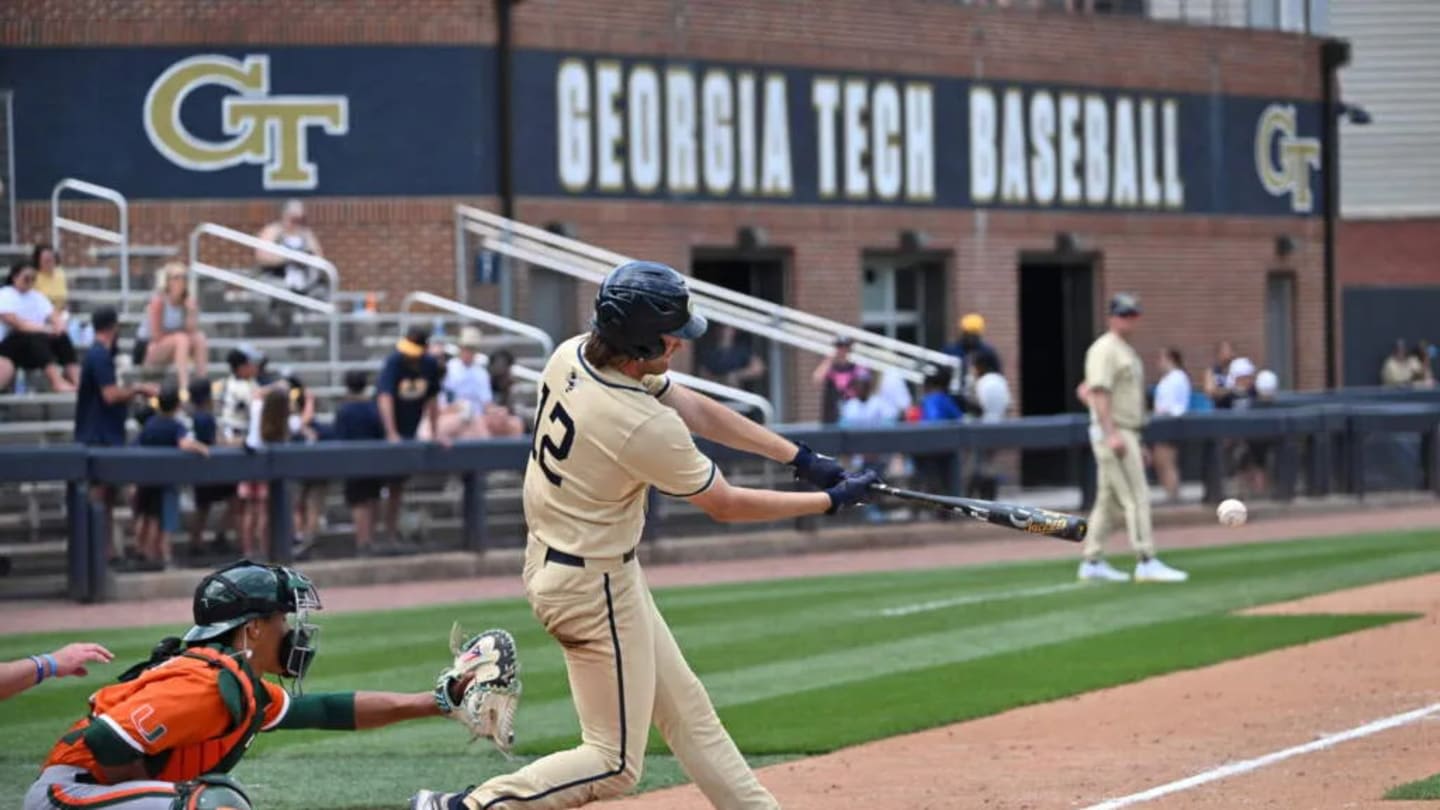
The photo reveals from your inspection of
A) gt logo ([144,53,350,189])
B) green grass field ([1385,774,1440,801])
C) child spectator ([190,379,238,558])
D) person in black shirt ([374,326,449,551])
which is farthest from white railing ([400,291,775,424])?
green grass field ([1385,774,1440,801])

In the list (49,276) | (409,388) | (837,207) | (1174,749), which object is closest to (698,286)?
(837,207)

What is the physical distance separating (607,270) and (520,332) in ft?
6.70

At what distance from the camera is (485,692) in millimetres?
6555

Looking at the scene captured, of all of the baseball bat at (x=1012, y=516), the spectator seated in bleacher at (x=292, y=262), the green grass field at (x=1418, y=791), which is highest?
the spectator seated in bleacher at (x=292, y=262)

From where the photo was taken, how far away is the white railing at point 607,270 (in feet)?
85.1

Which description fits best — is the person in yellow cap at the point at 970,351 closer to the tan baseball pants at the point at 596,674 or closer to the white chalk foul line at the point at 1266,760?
the white chalk foul line at the point at 1266,760

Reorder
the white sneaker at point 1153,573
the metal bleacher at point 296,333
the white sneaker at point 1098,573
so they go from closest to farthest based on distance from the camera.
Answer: the white sneaker at point 1098,573, the white sneaker at point 1153,573, the metal bleacher at point 296,333

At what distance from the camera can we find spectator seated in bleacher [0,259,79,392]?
20.1m

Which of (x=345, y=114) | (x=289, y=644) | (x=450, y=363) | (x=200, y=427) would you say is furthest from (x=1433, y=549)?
(x=289, y=644)

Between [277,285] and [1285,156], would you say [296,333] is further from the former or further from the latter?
[1285,156]

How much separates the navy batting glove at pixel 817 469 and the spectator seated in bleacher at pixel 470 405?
13.8 m

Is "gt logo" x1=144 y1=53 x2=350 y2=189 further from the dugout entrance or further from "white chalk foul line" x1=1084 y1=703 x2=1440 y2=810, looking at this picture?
"white chalk foul line" x1=1084 y1=703 x2=1440 y2=810

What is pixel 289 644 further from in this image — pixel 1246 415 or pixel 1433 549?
pixel 1246 415

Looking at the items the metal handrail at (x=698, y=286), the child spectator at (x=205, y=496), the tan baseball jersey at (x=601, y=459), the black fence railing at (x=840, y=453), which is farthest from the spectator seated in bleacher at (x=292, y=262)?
the tan baseball jersey at (x=601, y=459)
